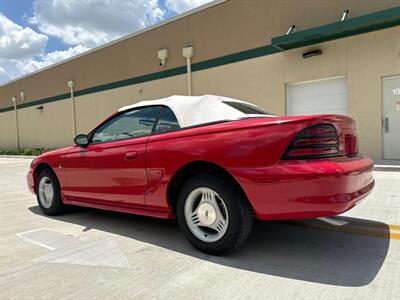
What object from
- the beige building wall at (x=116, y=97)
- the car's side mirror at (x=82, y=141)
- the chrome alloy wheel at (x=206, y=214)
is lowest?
the chrome alloy wheel at (x=206, y=214)

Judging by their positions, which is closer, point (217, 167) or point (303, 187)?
point (303, 187)

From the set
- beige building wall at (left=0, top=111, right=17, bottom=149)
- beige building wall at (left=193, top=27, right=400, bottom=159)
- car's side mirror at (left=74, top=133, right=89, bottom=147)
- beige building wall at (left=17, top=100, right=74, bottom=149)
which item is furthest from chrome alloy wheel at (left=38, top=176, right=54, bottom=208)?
beige building wall at (left=0, top=111, right=17, bottom=149)

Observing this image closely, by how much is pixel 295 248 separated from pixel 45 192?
3856 millimetres

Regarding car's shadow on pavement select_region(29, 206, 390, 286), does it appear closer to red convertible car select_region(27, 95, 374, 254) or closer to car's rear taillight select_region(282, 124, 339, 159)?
red convertible car select_region(27, 95, 374, 254)

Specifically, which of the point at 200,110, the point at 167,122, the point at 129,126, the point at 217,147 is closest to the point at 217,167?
the point at 217,147

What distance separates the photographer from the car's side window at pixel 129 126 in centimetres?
412

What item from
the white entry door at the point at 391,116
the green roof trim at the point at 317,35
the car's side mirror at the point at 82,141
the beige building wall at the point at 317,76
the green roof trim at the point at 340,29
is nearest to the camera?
the car's side mirror at the point at 82,141

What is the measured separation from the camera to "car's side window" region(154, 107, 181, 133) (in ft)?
12.6

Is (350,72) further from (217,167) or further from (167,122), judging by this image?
(217,167)

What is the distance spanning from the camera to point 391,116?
10508mm

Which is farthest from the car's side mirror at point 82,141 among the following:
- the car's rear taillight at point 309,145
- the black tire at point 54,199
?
the car's rear taillight at point 309,145

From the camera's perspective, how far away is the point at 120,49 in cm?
1947

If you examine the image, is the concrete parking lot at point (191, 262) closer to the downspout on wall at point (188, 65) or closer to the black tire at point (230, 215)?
the black tire at point (230, 215)

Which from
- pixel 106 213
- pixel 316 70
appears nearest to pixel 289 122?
pixel 106 213
